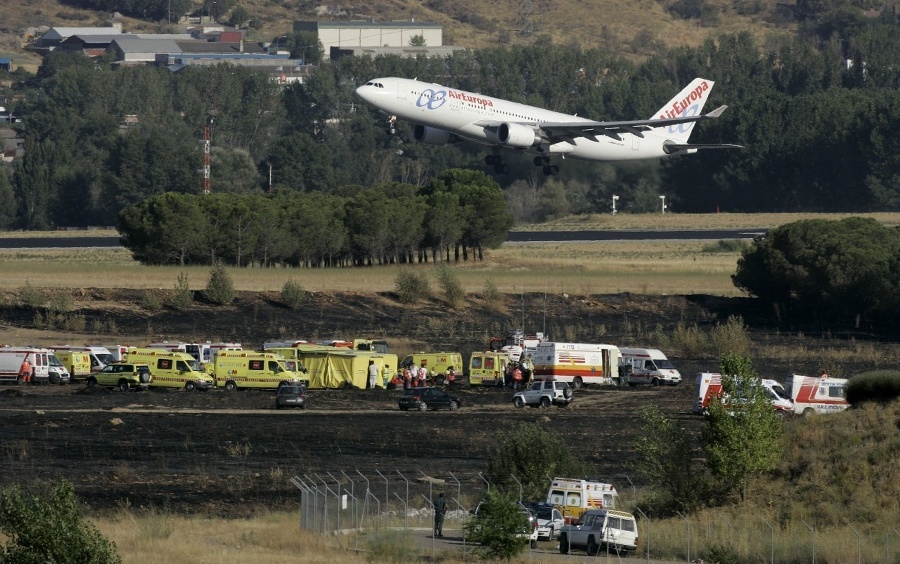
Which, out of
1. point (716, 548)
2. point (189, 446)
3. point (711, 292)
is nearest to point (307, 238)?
point (711, 292)

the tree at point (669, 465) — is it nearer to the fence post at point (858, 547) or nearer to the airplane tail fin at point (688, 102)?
the fence post at point (858, 547)

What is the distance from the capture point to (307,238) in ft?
325

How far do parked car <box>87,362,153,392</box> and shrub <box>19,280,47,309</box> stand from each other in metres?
17.2

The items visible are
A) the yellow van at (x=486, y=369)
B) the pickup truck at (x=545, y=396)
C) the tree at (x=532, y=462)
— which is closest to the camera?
the tree at (x=532, y=462)

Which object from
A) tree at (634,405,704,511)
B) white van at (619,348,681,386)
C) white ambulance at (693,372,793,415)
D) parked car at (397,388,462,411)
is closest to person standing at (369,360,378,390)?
parked car at (397,388,462,411)

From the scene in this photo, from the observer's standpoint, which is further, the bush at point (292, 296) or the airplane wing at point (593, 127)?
the airplane wing at point (593, 127)

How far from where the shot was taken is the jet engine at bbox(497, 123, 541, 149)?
93.2 m

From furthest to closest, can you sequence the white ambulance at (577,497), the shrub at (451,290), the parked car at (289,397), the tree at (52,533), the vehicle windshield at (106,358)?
the shrub at (451,290) < the vehicle windshield at (106,358) < the parked car at (289,397) < the white ambulance at (577,497) < the tree at (52,533)

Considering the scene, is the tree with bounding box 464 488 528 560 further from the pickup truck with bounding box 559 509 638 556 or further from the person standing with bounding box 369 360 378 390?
the person standing with bounding box 369 360 378 390

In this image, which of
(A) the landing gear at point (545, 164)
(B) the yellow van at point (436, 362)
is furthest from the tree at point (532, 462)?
(A) the landing gear at point (545, 164)

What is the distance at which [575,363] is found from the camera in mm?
61656

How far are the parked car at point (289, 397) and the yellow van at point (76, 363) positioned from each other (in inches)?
399

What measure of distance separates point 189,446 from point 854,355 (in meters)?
36.5

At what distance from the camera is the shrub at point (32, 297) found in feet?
247
